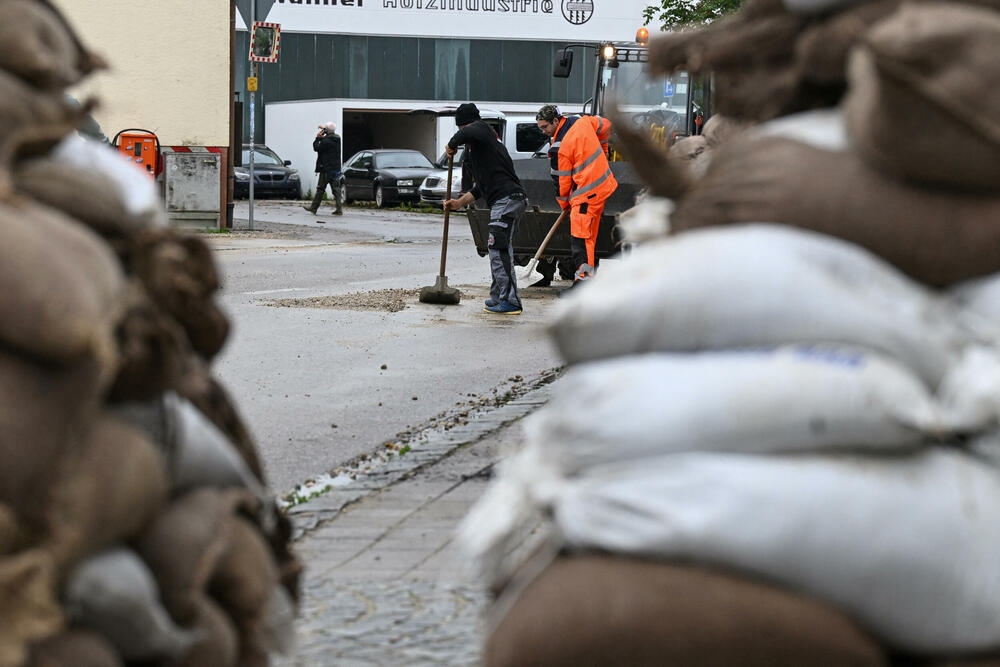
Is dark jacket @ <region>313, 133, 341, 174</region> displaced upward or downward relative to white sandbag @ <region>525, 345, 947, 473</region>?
downward

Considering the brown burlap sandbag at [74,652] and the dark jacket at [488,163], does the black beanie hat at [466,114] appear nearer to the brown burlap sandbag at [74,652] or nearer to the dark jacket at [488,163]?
the dark jacket at [488,163]

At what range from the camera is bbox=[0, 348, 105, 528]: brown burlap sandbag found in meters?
2.08

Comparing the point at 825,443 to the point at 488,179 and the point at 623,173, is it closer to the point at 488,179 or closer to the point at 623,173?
the point at 488,179

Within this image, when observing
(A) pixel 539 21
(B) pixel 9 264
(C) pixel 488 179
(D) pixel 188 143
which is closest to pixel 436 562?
(B) pixel 9 264

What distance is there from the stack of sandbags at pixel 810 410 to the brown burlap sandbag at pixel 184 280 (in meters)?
0.59

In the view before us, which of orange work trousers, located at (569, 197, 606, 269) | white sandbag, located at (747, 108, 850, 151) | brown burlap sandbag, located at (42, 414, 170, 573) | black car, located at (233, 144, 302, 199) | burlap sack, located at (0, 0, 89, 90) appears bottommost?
black car, located at (233, 144, 302, 199)

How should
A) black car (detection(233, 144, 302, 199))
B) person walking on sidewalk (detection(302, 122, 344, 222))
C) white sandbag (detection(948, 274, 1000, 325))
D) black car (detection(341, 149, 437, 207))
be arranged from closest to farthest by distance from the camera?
white sandbag (detection(948, 274, 1000, 325)) → person walking on sidewalk (detection(302, 122, 344, 222)) → black car (detection(341, 149, 437, 207)) → black car (detection(233, 144, 302, 199))

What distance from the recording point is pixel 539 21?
160ft

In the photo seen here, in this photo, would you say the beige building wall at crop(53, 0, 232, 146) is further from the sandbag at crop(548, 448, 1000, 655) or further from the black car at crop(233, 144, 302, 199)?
the sandbag at crop(548, 448, 1000, 655)

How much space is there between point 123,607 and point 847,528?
1102 mm

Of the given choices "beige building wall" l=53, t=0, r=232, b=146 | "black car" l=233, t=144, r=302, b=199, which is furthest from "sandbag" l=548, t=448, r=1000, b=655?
"black car" l=233, t=144, r=302, b=199

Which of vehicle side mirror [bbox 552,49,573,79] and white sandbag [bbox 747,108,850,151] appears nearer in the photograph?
white sandbag [bbox 747,108,850,151]

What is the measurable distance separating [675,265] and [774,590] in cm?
55

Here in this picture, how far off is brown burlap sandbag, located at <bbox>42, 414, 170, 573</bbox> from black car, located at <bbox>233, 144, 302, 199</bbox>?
117 feet
